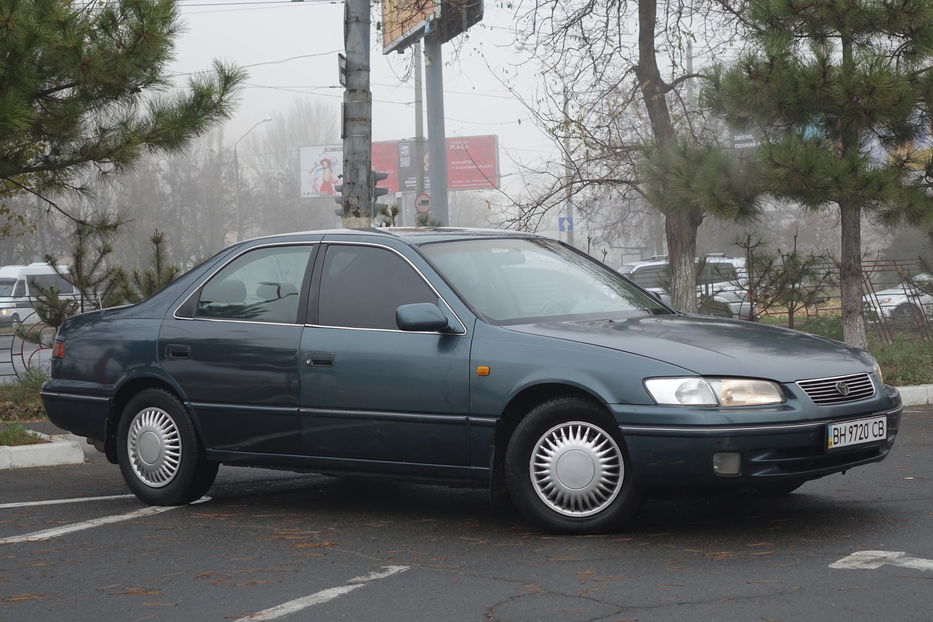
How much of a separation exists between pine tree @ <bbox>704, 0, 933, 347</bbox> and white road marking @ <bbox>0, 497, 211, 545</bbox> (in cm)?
810

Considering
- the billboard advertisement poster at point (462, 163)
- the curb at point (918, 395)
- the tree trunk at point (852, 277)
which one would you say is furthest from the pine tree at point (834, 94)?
the billboard advertisement poster at point (462, 163)

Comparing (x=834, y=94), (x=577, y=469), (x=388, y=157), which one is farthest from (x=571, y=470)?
(x=388, y=157)

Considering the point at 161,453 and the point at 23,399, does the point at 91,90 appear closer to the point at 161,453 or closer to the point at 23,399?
the point at 23,399

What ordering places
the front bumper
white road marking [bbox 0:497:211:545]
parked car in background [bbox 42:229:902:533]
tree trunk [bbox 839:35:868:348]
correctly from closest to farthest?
the front bumper < parked car in background [bbox 42:229:902:533] < white road marking [bbox 0:497:211:545] < tree trunk [bbox 839:35:868:348]

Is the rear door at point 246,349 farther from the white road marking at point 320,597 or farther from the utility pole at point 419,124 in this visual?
the utility pole at point 419,124

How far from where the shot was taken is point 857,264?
15195 mm

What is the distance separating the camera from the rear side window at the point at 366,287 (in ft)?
21.3

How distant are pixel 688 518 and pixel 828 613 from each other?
6.46 ft

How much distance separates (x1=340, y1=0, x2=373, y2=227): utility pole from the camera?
12.8 m

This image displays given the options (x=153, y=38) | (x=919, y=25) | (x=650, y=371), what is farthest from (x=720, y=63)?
(x=650, y=371)

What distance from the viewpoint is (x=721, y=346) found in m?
5.78

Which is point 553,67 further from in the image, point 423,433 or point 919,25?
point 423,433

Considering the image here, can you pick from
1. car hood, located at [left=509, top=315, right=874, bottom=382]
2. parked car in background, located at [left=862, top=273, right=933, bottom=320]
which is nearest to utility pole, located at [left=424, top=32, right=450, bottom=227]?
parked car in background, located at [left=862, top=273, right=933, bottom=320]

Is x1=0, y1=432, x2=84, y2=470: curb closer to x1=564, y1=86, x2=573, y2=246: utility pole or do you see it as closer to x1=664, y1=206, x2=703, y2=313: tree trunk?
x1=564, y1=86, x2=573, y2=246: utility pole
